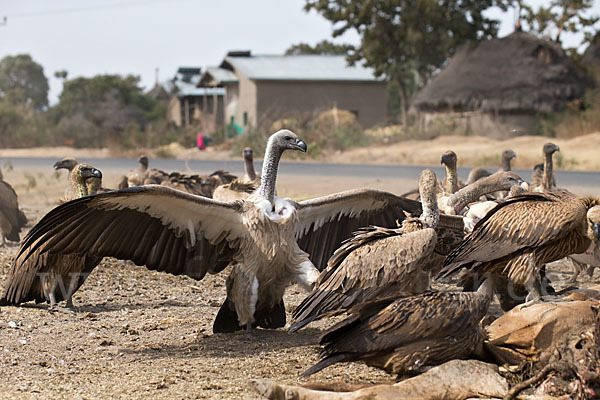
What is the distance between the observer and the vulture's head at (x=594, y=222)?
18.4ft

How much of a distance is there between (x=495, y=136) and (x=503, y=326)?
85.8 ft

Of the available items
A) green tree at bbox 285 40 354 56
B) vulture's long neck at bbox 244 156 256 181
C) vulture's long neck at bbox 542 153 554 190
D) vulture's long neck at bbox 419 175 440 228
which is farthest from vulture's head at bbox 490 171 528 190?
green tree at bbox 285 40 354 56

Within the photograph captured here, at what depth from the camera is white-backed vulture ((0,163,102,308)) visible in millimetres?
6812

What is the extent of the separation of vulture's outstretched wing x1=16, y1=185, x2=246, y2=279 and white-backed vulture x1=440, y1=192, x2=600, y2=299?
1.67 metres

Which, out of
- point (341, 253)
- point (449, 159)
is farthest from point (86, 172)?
point (449, 159)

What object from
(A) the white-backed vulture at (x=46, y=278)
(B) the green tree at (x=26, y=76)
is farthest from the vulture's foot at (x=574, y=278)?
(B) the green tree at (x=26, y=76)

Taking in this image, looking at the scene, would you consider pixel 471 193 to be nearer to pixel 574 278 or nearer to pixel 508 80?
pixel 574 278

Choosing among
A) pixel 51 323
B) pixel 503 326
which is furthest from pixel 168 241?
pixel 503 326

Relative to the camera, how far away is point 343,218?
21.4 ft

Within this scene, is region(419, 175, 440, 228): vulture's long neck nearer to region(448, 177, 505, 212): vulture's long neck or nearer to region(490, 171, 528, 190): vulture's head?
region(448, 177, 505, 212): vulture's long neck

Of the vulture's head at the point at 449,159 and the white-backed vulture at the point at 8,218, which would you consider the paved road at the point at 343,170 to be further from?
the vulture's head at the point at 449,159

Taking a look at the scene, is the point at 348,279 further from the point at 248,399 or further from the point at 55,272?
the point at 55,272

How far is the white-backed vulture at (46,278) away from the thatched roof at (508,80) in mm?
25849

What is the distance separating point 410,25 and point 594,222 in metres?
28.6
